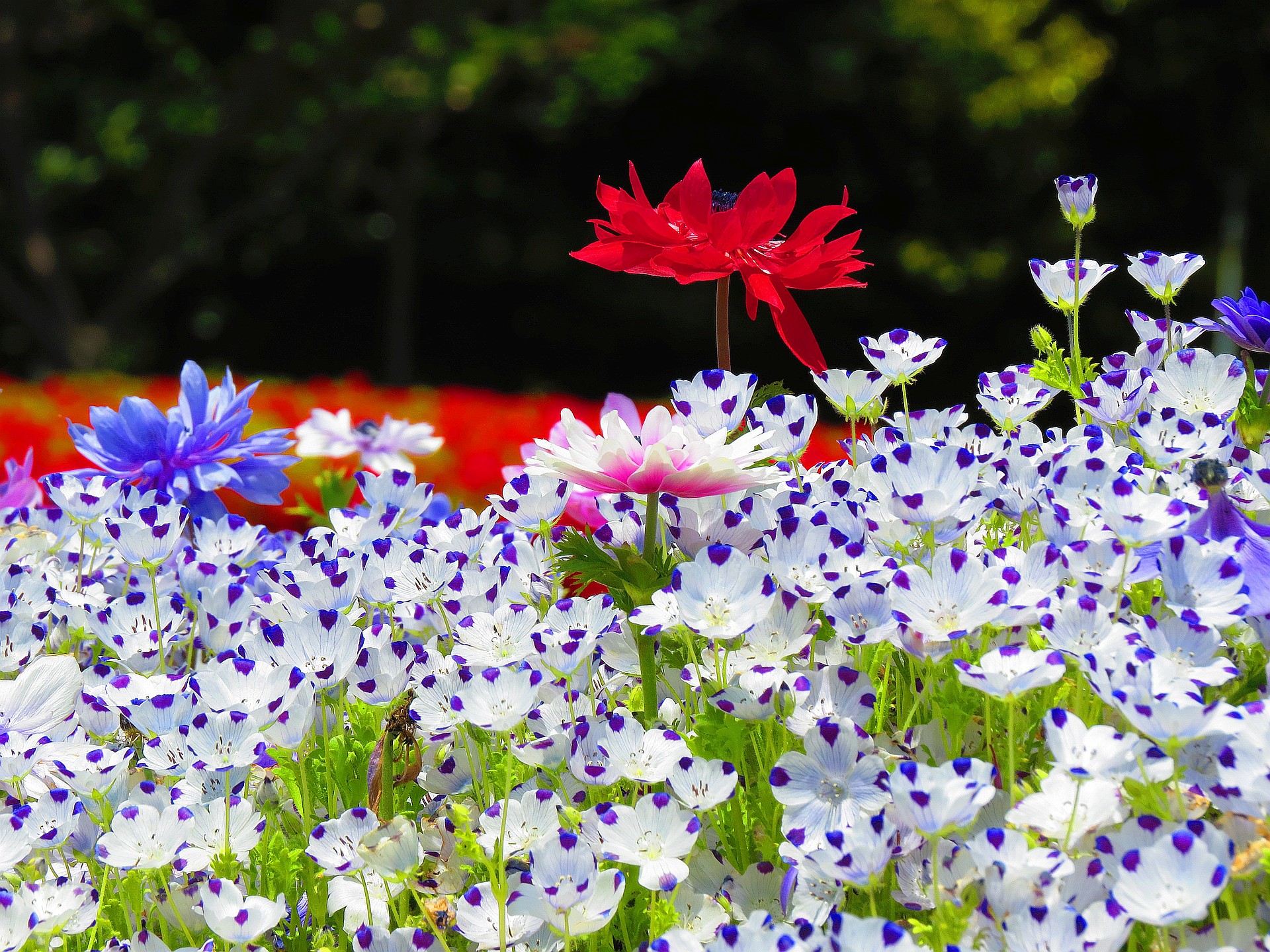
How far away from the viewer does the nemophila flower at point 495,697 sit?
1004 millimetres

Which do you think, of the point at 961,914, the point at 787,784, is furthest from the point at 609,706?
the point at 961,914

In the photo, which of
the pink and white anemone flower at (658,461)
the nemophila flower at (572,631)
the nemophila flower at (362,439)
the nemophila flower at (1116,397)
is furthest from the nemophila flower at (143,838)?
the nemophila flower at (362,439)

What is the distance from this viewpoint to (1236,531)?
108cm

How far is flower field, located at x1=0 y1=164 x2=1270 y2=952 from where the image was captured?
879mm

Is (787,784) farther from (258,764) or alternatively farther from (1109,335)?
(1109,335)

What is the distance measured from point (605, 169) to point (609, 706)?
17.0 metres

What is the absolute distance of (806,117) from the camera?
1677 cm

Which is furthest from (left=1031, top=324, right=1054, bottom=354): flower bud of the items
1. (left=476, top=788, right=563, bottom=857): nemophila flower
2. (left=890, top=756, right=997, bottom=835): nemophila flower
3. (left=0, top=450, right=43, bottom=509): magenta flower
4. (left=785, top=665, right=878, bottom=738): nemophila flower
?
(left=0, top=450, right=43, bottom=509): magenta flower

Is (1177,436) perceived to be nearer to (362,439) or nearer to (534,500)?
(534,500)

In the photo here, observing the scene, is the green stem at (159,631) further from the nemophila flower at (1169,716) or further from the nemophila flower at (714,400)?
the nemophila flower at (1169,716)

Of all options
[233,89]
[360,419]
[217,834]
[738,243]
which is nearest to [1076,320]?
[738,243]

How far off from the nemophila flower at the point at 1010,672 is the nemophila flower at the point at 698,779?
0.21 metres

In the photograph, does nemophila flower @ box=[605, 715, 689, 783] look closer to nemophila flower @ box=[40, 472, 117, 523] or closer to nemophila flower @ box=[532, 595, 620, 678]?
nemophila flower @ box=[532, 595, 620, 678]

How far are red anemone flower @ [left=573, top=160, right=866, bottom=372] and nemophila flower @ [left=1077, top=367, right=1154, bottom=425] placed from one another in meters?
0.30
